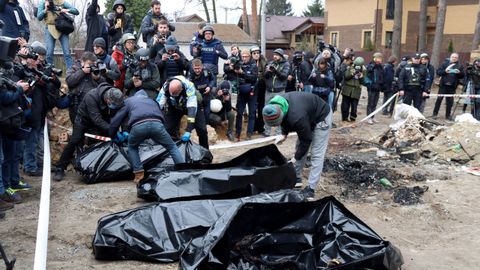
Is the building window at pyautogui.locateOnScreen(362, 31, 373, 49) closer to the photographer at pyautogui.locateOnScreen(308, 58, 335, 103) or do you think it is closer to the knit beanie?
the photographer at pyautogui.locateOnScreen(308, 58, 335, 103)

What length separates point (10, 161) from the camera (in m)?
5.61

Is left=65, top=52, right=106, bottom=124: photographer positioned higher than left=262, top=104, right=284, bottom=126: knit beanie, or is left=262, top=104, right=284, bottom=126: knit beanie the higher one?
left=65, top=52, right=106, bottom=124: photographer

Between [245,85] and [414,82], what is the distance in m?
4.72

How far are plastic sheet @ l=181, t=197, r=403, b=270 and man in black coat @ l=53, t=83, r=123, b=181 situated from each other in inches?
121

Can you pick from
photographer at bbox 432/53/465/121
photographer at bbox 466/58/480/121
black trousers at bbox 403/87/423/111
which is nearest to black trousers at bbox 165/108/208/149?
black trousers at bbox 403/87/423/111

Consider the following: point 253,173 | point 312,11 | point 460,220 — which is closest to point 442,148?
point 460,220

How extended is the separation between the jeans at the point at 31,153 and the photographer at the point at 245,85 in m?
3.81

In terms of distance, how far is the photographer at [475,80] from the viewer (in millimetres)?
11180

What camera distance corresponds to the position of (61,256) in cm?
407

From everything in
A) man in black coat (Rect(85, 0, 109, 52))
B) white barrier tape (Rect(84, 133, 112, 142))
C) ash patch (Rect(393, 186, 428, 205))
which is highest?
man in black coat (Rect(85, 0, 109, 52))

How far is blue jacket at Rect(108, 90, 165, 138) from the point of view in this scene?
5.72m

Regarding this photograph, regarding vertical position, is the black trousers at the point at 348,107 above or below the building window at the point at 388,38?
below

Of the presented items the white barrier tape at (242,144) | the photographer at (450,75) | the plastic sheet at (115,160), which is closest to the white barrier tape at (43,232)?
the plastic sheet at (115,160)

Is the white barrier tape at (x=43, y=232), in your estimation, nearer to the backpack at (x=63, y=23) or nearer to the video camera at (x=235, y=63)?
the backpack at (x=63, y=23)
